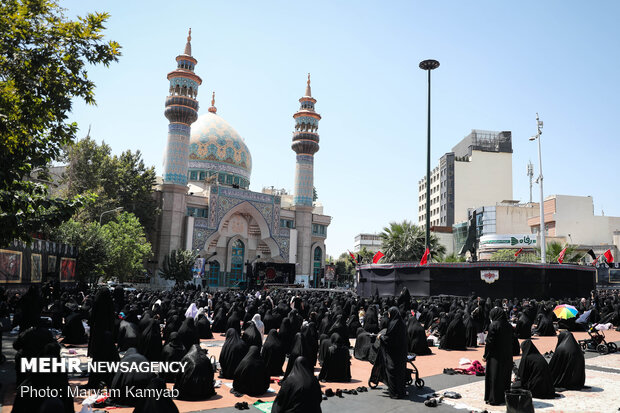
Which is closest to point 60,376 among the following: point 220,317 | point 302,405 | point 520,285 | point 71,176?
point 302,405

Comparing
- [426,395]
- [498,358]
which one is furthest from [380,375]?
[498,358]

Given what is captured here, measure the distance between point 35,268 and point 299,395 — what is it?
19.1m

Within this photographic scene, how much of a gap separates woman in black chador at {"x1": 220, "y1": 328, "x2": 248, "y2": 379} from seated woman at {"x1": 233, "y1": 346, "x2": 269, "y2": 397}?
0.96 m

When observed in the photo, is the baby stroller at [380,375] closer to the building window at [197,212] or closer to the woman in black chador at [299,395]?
the woman in black chador at [299,395]

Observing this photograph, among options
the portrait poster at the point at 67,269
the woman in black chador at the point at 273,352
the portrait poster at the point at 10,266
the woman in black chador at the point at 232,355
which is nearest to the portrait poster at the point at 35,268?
the portrait poster at the point at 10,266

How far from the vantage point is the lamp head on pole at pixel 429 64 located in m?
27.4

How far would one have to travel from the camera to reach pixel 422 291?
903 inches

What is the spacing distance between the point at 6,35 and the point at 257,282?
31868mm

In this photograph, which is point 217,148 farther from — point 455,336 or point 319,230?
point 455,336

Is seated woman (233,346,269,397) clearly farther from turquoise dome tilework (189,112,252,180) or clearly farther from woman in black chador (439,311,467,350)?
turquoise dome tilework (189,112,252,180)

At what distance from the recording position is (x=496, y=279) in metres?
21.8

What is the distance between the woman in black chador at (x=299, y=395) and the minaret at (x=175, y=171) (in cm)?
3566

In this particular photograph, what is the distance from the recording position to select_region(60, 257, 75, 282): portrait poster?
24188mm

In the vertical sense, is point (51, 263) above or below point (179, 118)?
below
